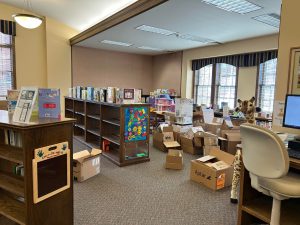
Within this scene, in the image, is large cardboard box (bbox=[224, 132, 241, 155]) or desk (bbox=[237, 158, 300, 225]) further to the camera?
large cardboard box (bbox=[224, 132, 241, 155])

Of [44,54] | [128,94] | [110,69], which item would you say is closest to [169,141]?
[128,94]

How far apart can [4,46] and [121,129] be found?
205 inches

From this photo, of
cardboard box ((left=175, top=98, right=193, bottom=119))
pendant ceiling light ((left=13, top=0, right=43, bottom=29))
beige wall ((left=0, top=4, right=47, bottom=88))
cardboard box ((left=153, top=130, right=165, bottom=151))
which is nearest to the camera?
pendant ceiling light ((left=13, top=0, right=43, bottom=29))

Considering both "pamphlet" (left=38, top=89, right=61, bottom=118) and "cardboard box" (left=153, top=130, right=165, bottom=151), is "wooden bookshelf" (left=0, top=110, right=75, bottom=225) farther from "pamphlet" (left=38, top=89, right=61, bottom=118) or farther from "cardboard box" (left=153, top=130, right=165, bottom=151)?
"cardboard box" (left=153, top=130, right=165, bottom=151)

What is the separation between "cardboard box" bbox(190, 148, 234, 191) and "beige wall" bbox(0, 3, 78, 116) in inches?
229

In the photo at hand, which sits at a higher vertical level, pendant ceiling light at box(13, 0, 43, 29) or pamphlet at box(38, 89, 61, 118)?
pendant ceiling light at box(13, 0, 43, 29)

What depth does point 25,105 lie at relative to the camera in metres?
1.89

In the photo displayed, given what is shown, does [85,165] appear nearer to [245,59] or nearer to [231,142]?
[231,142]

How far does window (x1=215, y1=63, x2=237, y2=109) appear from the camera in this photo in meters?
6.67

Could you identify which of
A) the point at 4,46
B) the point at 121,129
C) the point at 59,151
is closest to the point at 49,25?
the point at 4,46

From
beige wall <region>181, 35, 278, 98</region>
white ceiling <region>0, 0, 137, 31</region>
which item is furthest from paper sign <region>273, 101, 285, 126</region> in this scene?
beige wall <region>181, 35, 278, 98</region>

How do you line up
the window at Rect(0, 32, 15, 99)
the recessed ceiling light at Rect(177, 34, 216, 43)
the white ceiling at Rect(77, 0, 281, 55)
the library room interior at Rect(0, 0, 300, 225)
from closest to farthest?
the library room interior at Rect(0, 0, 300, 225) → the white ceiling at Rect(77, 0, 281, 55) → the recessed ceiling light at Rect(177, 34, 216, 43) → the window at Rect(0, 32, 15, 99)

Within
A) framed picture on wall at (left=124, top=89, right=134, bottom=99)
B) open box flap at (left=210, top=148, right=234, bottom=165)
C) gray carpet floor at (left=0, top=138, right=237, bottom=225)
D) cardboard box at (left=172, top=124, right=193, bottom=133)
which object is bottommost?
gray carpet floor at (left=0, top=138, right=237, bottom=225)

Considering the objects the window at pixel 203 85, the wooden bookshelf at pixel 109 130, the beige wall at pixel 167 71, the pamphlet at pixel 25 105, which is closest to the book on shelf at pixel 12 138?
the pamphlet at pixel 25 105
